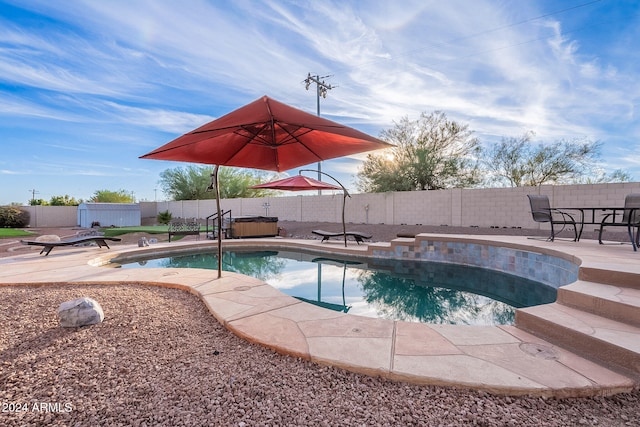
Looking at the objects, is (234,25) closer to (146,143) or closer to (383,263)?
(383,263)

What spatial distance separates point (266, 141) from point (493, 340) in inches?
126

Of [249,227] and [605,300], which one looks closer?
[605,300]

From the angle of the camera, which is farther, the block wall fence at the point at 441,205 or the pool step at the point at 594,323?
the block wall fence at the point at 441,205

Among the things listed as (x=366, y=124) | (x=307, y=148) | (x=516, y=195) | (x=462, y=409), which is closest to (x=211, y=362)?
(x=462, y=409)

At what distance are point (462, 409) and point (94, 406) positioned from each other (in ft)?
5.85

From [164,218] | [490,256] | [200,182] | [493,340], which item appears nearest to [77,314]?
[493,340]

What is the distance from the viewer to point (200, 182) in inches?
859

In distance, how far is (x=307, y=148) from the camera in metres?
3.91

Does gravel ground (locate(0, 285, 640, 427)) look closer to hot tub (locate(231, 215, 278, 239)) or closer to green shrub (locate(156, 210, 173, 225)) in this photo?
hot tub (locate(231, 215, 278, 239))

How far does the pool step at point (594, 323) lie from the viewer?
1727 mm

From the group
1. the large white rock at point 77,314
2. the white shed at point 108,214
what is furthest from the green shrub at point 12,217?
the large white rock at point 77,314

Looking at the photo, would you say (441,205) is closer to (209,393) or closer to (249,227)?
(249,227)

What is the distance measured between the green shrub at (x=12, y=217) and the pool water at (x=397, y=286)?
17003 mm

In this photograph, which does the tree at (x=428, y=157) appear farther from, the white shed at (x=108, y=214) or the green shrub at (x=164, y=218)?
the white shed at (x=108, y=214)
